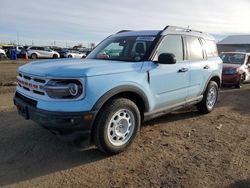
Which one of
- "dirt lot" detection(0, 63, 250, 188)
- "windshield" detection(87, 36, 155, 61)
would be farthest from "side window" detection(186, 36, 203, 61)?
"dirt lot" detection(0, 63, 250, 188)

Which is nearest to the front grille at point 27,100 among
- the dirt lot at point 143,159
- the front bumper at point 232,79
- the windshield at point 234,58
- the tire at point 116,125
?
the dirt lot at point 143,159

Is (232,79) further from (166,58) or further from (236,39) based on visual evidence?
(236,39)

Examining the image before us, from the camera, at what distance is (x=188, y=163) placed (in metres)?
4.29

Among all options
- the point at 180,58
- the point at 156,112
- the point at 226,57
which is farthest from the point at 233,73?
the point at 156,112

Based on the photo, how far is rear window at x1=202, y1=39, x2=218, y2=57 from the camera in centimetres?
681

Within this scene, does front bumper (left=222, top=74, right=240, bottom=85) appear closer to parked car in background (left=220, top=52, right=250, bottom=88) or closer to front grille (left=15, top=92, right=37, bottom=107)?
parked car in background (left=220, top=52, right=250, bottom=88)

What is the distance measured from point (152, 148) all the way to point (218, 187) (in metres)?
1.44

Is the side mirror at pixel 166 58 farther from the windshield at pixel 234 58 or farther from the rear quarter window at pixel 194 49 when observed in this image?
the windshield at pixel 234 58

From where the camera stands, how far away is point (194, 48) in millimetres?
6273

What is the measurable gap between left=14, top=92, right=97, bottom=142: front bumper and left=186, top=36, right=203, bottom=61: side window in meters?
2.94

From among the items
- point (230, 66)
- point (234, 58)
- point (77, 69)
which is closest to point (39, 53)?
point (234, 58)

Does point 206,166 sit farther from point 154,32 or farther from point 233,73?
point 233,73

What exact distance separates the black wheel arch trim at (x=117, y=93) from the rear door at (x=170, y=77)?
0.89 ft

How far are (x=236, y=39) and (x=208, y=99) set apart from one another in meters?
60.0
